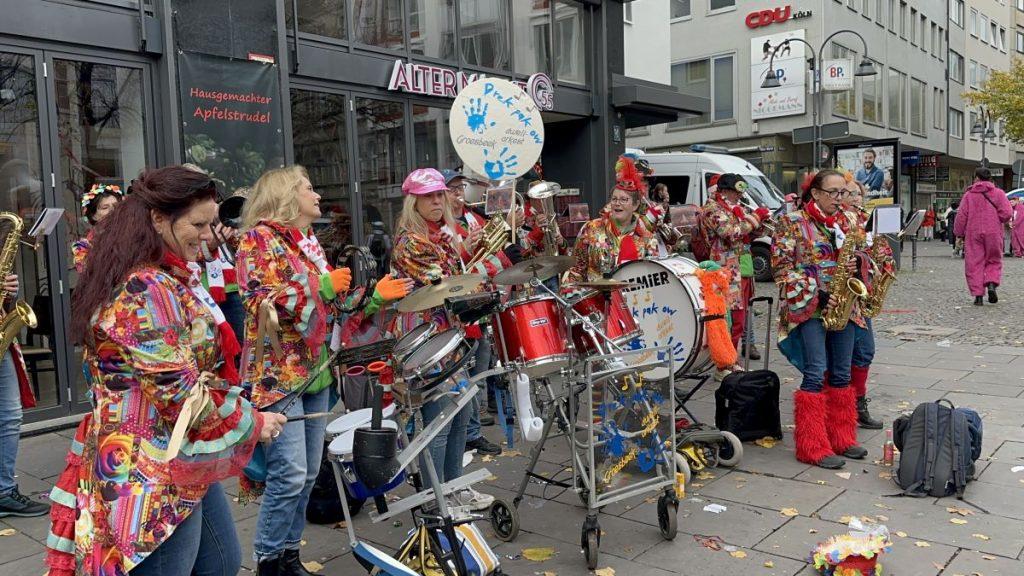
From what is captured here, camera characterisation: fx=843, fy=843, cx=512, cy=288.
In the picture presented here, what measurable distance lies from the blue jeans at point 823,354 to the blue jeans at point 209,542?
388 cm

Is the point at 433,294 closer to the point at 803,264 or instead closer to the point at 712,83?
the point at 803,264

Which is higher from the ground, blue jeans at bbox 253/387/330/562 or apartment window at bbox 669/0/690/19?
apartment window at bbox 669/0/690/19

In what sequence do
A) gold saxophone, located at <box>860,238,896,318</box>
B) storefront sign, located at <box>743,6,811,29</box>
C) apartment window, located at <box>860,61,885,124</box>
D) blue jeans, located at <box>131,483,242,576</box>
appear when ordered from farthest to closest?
apartment window, located at <box>860,61,885,124</box> < storefront sign, located at <box>743,6,811,29</box> < gold saxophone, located at <box>860,238,896,318</box> < blue jeans, located at <box>131,483,242,576</box>

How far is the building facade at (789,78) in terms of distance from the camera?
89.9 ft

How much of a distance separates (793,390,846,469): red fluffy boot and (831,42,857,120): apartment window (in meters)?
25.3

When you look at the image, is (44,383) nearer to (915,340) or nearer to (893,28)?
(915,340)

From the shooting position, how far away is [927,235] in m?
33.6

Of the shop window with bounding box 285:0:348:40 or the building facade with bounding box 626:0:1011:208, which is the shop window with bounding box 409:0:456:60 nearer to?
the shop window with bounding box 285:0:348:40

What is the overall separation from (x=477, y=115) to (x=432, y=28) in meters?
5.35

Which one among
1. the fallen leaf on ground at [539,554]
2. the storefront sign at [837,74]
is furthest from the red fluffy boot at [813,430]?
the storefront sign at [837,74]

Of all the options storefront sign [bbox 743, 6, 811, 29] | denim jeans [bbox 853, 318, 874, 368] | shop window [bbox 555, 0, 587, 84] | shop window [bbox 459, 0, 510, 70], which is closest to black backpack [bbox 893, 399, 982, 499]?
denim jeans [bbox 853, 318, 874, 368]

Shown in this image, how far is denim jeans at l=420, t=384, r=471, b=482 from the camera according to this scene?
400 centimetres

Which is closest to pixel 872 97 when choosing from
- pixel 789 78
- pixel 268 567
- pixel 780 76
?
pixel 789 78

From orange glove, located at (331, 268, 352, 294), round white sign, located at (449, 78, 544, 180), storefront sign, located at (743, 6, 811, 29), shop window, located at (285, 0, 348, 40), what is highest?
storefront sign, located at (743, 6, 811, 29)
